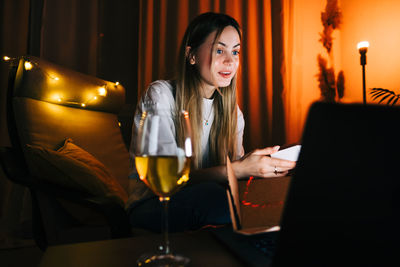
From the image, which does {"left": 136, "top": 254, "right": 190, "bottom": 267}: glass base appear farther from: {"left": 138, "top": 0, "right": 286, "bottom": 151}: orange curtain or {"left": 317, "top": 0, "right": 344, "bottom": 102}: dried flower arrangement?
{"left": 317, "top": 0, "right": 344, "bottom": 102}: dried flower arrangement

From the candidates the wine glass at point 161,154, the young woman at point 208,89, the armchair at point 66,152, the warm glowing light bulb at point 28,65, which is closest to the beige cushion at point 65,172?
the armchair at point 66,152

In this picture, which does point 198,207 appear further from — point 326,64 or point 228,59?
point 326,64

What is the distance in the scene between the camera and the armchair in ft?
3.06

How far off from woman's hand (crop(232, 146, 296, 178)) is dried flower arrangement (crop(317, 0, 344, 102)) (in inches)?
93.2

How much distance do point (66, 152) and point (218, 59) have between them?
0.77 meters

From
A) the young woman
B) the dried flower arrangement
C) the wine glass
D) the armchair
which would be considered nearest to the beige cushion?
the armchair

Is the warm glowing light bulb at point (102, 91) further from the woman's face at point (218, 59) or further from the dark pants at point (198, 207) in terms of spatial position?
the dark pants at point (198, 207)

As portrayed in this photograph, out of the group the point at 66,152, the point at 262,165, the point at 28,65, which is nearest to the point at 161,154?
the point at 262,165

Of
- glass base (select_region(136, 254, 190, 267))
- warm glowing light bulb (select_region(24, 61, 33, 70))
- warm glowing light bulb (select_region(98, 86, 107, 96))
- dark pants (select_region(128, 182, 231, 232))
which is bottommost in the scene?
dark pants (select_region(128, 182, 231, 232))

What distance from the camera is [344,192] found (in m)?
0.26

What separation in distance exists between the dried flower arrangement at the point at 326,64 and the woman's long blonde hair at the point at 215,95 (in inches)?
75.2

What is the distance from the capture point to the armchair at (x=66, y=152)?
3.06 feet

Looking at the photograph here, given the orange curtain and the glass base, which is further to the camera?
the orange curtain

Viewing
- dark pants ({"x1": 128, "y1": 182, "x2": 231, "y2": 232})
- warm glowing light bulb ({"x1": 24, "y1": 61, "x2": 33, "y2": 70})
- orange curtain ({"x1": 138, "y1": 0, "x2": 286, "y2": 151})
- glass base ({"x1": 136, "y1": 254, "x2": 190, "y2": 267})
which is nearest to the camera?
glass base ({"x1": 136, "y1": 254, "x2": 190, "y2": 267})
